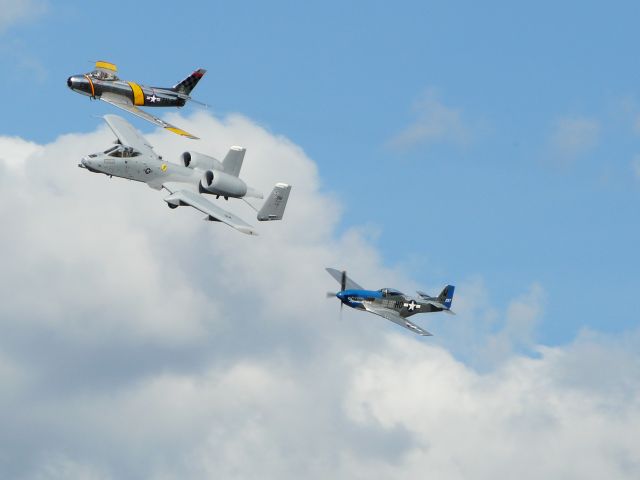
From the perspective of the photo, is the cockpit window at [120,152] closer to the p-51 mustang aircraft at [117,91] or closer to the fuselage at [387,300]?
the p-51 mustang aircraft at [117,91]

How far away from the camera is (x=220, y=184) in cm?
11681

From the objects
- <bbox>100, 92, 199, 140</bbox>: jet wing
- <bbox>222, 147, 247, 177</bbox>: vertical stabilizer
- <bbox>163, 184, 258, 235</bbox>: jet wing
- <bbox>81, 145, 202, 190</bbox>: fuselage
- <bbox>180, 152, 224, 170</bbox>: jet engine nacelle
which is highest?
<bbox>100, 92, 199, 140</bbox>: jet wing

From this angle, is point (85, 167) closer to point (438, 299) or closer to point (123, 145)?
point (123, 145)

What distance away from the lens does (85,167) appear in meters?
116

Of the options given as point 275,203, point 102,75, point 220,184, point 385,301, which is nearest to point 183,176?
point 220,184

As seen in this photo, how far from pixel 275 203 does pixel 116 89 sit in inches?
982

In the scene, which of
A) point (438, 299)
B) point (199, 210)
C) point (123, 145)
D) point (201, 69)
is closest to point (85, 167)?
point (123, 145)

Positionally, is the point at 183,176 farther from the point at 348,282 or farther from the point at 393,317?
the point at 393,317

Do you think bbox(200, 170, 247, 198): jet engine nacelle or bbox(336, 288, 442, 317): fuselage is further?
bbox(336, 288, 442, 317): fuselage

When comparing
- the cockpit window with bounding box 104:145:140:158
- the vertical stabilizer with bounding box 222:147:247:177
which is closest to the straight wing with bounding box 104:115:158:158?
the cockpit window with bounding box 104:145:140:158

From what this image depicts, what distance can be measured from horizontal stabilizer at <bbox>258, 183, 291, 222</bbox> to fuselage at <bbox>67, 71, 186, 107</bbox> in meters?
23.5

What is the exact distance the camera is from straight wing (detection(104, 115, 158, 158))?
12051cm

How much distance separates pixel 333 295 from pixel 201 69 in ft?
101

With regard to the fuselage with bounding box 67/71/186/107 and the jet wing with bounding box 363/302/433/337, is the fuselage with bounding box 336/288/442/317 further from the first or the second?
the fuselage with bounding box 67/71/186/107
